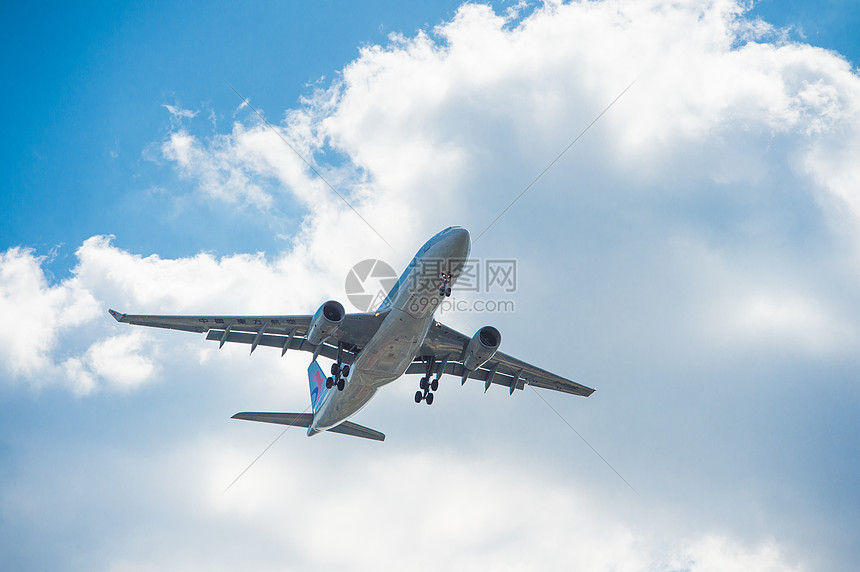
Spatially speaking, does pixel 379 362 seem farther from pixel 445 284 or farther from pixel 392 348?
pixel 445 284

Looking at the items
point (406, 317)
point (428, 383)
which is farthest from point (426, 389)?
point (406, 317)

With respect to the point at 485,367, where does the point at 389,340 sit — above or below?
below

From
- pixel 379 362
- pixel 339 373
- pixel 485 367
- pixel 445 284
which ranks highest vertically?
pixel 485 367

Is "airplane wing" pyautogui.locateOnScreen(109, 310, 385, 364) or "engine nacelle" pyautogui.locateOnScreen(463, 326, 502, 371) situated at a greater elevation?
"engine nacelle" pyautogui.locateOnScreen(463, 326, 502, 371)

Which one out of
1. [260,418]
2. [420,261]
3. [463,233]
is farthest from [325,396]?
[463,233]

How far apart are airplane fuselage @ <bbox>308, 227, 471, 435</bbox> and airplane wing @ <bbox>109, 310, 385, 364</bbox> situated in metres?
0.88

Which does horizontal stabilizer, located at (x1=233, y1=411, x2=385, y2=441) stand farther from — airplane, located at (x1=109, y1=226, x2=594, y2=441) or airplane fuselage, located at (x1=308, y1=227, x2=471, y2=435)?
airplane fuselage, located at (x1=308, y1=227, x2=471, y2=435)

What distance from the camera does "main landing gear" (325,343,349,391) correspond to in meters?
32.4

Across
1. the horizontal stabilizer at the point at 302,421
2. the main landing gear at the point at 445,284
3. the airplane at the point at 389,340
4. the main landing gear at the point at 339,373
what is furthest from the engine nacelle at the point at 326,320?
the horizontal stabilizer at the point at 302,421

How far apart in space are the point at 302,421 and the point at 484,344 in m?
13.7

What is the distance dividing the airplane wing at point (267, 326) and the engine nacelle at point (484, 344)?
4.86 metres

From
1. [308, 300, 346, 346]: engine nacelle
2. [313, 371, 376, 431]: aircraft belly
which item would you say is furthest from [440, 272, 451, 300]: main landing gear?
[313, 371, 376, 431]: aircraft belly

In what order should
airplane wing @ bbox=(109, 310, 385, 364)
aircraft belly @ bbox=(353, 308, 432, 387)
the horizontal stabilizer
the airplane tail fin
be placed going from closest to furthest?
1. aircraft belly @ bbox=(353, 308, 432, 387)
2. airplane wing @ bbox=(109, 310, 385, 364)
3. the horizontal stabilizer
4. the airplane tail fin

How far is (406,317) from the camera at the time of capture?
95.1 feet
